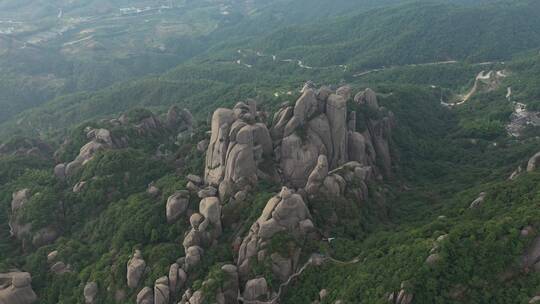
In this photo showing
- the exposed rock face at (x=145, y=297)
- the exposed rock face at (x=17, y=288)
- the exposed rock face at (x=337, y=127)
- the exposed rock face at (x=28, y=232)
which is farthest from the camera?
the exposed rock face at (x=337, y=127)

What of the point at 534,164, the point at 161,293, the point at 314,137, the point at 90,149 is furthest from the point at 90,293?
the point at 534,164

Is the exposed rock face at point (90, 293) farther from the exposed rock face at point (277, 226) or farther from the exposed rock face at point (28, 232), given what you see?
the exposed rock face at point (28, 232)

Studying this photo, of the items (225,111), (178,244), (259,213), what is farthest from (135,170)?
(259,213)

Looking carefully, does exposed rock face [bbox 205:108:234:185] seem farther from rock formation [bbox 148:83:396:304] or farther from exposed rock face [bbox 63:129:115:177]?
exposed rock face [bbox 63:129:115:177]

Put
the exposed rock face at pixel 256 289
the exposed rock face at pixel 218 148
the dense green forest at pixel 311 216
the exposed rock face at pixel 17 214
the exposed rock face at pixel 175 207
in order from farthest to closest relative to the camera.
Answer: the exposed rock face at pixel 17 214, the exposed rock face at pixel 218 148, the exposed rock face at pixel 175 207, the exposed rock face at pixel 256 289, the dense green forest at pixel 311 216

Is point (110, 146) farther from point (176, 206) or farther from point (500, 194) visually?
point (500, 194)

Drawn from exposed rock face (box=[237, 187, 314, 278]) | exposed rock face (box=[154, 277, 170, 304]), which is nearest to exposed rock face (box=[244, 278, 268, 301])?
exposed rock face (box=[237, 187, 314, 278])

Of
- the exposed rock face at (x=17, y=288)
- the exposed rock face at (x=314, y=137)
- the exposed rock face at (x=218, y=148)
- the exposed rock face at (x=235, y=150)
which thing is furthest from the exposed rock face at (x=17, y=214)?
the exposed rock face at (x=314, y=137)
